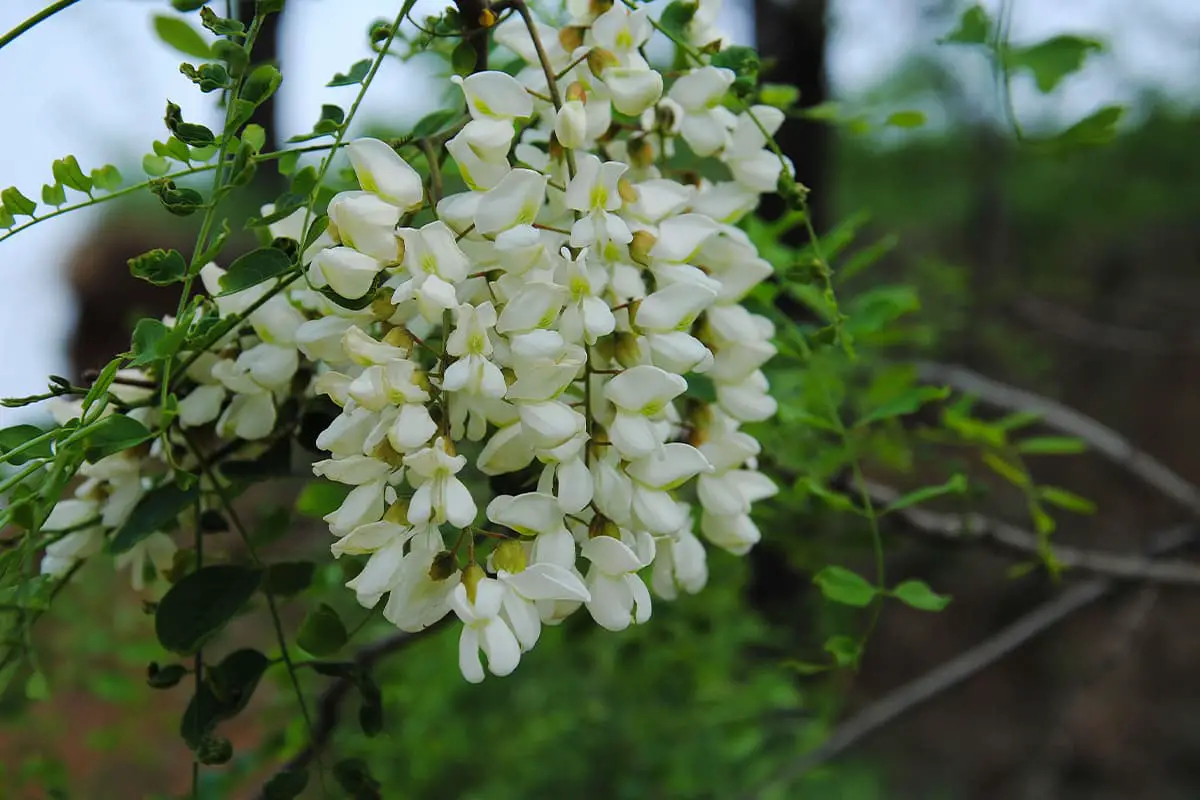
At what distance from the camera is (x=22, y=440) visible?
35cm

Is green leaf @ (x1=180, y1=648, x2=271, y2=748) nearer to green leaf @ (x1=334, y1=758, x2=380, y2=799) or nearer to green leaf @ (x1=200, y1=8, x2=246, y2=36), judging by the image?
green leaf @ (x1=334, y1=758, x2=380, y2=799)

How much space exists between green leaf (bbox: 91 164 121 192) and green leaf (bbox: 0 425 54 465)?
0.09 meters

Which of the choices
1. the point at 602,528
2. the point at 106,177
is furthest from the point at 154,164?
the point at 602,528

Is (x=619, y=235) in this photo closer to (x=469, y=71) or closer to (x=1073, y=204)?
(x=469, y=71)

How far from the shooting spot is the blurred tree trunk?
1289mm

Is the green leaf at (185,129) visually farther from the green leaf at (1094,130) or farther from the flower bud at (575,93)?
the green leaf at (1094,130)

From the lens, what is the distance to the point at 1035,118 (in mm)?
1953

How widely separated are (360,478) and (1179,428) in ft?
7.52

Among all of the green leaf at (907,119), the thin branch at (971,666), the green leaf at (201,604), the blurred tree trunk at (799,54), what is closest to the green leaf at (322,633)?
the green leaf at (201,604)

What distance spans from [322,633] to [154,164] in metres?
0.20

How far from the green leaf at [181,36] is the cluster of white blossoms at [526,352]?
0.15 m

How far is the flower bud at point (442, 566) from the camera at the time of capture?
1.07 ft

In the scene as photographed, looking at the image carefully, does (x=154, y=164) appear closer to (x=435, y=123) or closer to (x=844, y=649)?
(x=435, y=123)

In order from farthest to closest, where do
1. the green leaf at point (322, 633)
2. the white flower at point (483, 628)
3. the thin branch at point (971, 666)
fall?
the thin branch at point (971, 666) → the green leaf at point (322, 633) → the white flower at point (483, 628)
